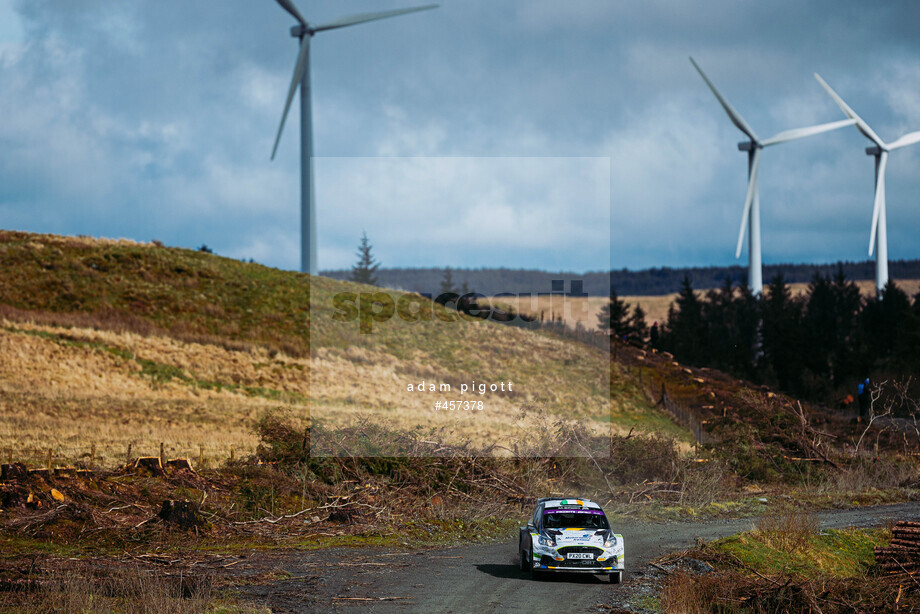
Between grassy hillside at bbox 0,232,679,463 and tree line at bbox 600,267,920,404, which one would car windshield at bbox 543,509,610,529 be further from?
tree line at bbox 600,267,920,404

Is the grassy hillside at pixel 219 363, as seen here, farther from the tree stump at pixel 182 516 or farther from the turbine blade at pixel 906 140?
the turbine blade at pixel 906 140

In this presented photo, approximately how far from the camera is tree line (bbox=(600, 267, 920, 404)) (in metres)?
71.9

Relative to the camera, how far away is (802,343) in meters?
81.1

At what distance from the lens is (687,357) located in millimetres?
85250

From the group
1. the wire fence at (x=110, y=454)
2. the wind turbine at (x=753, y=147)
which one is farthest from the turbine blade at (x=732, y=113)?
the wire fence at (x=110, y=454)

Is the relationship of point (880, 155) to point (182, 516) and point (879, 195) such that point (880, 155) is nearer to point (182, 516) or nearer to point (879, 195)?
point (879, 195)

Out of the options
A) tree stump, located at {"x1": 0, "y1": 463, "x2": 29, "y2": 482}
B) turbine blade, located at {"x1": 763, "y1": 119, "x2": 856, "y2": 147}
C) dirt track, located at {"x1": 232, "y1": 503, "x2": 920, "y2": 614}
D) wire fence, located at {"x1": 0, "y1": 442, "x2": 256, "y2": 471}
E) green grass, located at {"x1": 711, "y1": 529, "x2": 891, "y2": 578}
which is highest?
turbine blade, located at {"x1": 763, "y1": 119, "x2": 856, "y2": 147}

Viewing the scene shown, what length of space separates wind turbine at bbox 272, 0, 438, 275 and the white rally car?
38760 millimetres

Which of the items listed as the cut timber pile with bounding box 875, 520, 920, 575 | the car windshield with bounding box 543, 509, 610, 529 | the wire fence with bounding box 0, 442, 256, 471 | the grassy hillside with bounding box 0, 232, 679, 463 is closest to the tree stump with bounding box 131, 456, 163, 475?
the wire fence with bounding box 0, 442, 256, 471

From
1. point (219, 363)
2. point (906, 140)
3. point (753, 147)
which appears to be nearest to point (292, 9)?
point (219, 363)

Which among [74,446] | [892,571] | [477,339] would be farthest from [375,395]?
[892,571]

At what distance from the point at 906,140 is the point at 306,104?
5613 cm

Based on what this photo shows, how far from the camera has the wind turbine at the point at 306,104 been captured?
186 ft

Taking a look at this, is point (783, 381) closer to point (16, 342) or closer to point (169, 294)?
A: point (169, 294)
